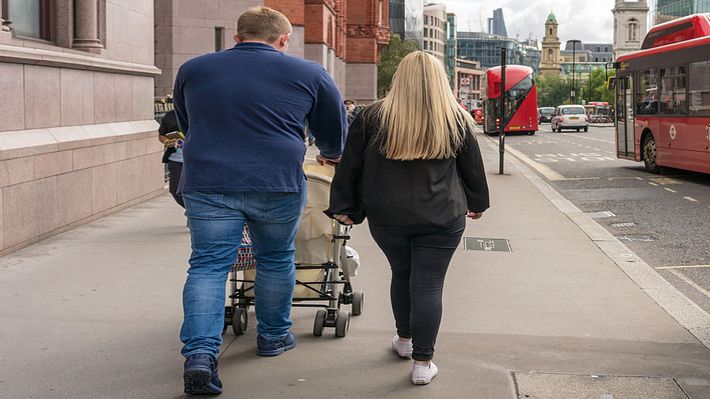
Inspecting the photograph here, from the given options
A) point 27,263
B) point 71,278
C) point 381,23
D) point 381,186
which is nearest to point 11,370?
point 381,186

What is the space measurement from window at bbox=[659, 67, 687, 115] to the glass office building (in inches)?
4476

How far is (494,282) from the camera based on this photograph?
841cm

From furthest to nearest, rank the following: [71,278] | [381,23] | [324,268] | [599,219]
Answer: [381,23], [599,219], [71,278], [324,268]

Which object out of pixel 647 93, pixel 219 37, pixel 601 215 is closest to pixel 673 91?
pixel 647 93

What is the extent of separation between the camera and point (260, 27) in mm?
5180

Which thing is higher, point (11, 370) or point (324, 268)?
point (324, 268)

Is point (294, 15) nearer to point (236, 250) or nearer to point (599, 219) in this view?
point (599, 219)

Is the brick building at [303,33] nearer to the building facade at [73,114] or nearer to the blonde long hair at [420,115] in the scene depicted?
the building facade at [73,114]

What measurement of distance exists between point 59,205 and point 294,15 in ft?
92.5

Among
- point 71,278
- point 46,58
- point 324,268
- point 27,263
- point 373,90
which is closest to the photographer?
point 324,268

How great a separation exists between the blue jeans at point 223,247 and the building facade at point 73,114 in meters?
4.47

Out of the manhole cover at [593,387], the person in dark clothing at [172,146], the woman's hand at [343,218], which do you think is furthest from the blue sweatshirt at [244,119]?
the person in dark clothing at [172,146]

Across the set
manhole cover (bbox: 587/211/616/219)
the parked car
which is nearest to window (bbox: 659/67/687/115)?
manhole cover (bbox: 587/211/616/219)

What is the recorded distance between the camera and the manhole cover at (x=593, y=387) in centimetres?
497
